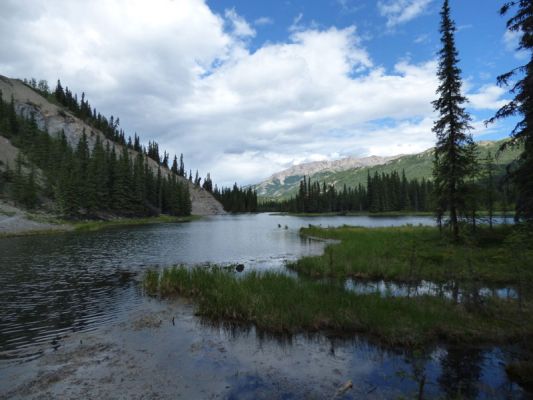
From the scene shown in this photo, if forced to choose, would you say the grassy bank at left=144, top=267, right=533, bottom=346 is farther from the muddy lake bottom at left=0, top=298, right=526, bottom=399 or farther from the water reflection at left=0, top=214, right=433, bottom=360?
the water reflection at left=0, top=214, right=433, bottom=360

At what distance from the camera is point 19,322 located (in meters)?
14.6

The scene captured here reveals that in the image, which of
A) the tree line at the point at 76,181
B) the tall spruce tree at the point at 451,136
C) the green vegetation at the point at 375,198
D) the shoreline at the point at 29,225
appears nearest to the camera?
the tall spruce tree at the point at 451,136

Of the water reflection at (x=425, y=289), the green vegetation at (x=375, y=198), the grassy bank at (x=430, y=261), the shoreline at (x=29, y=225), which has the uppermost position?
the green vegetation at (x=375, y=198)

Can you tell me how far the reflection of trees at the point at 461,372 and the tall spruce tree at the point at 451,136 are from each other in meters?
22.6

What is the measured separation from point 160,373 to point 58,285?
16.0 m

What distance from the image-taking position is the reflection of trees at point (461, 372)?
28.1 feet

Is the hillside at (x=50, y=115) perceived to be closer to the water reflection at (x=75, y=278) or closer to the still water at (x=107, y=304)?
the water reflection at (x=75, y=278)

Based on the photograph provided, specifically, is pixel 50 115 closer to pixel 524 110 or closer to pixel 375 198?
pixel 375 198

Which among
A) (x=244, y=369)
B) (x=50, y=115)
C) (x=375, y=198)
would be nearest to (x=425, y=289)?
(x=244, y=369)

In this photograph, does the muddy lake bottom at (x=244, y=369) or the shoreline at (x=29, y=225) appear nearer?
the muddy lake bottom at (x=244, y=369)

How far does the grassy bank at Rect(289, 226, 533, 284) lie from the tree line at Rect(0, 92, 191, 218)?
76543 millimetres

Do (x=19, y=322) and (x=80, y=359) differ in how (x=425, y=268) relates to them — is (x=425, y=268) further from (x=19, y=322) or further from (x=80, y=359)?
(x=19, y=322)

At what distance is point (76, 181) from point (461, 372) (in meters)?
91.0

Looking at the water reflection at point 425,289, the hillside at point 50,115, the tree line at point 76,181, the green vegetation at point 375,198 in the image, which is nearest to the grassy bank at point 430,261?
the water reflection at point 425,289
